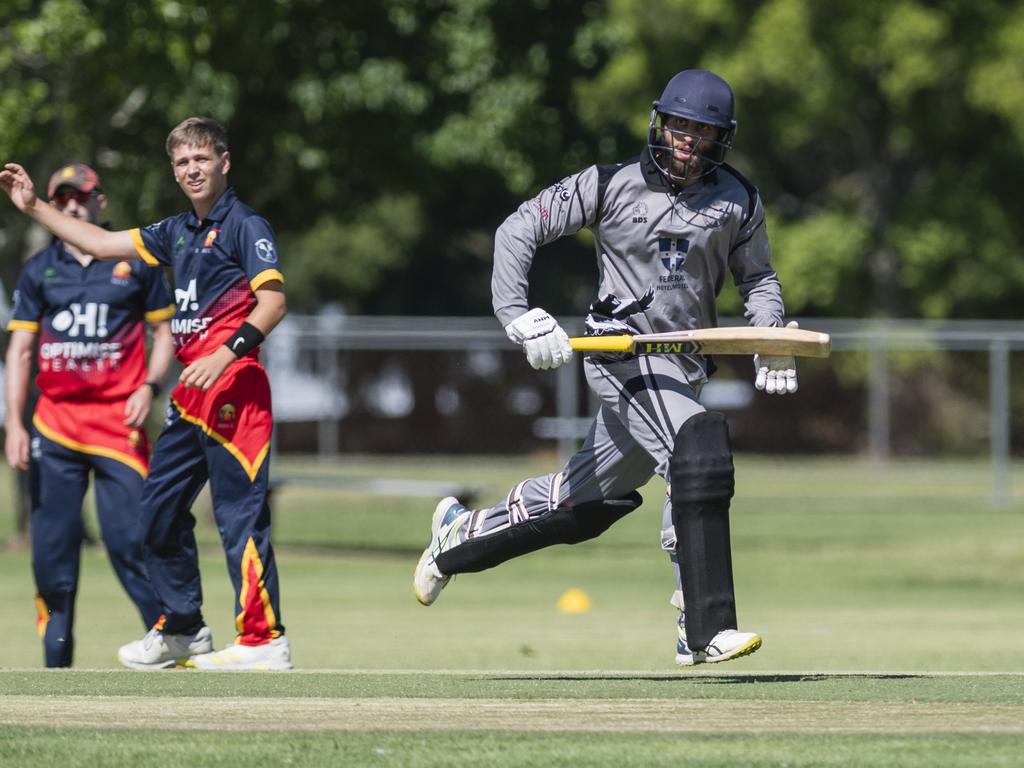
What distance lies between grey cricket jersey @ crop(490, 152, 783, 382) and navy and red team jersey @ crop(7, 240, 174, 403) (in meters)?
2.47

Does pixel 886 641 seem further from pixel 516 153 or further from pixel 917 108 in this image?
pixel 917 108

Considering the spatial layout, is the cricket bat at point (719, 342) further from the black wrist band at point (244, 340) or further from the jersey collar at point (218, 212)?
the jersey collar at point (218, 212)

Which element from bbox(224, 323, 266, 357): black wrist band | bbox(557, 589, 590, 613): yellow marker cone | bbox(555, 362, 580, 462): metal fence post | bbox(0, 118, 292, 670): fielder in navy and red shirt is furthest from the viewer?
bbox(555, 362, 580, 462): metal fence post

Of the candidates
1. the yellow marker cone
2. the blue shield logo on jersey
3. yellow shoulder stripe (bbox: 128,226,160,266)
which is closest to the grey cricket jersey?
the blue shield logo on jersey

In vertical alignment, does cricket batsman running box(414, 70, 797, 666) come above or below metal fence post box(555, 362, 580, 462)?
above

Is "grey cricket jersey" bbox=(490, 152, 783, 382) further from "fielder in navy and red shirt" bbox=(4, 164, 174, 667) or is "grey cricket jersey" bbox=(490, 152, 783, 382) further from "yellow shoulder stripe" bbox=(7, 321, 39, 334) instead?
"yellow shoulder stripe" bbox=(7, 321, 39, 334)

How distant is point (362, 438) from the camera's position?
30.5 meters

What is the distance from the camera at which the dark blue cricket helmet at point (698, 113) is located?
21.7 feet

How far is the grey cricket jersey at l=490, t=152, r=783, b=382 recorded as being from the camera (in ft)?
21.9

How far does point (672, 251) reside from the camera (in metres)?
6.70

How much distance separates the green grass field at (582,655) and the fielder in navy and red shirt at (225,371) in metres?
0.69

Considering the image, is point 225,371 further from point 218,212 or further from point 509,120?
point 509,120

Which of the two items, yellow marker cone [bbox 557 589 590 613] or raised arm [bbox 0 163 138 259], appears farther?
yellow marker cone [bbox 557 589 590 613]

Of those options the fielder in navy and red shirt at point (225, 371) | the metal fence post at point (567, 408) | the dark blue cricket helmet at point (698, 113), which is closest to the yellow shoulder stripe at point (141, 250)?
the fielder in navy and red shirt at point (225, 371)
